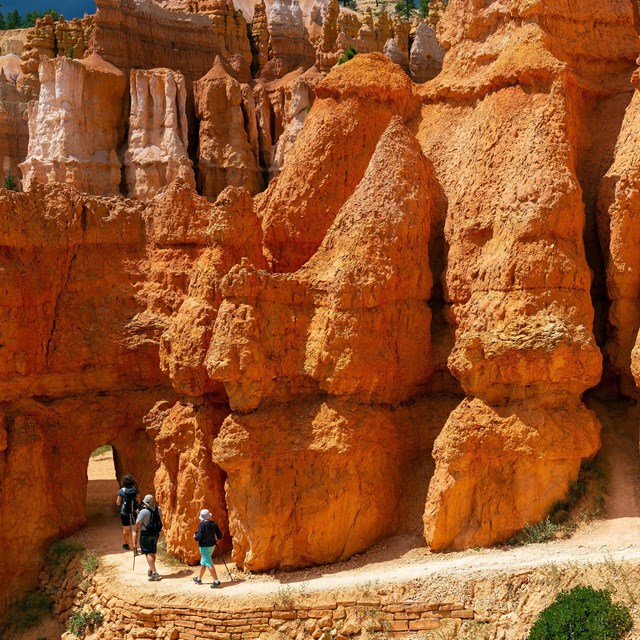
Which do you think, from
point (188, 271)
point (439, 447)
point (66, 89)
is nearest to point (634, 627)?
point (439, 447)

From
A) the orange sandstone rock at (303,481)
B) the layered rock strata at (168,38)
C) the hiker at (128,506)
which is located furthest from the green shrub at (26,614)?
the layered rock strata at (168,38)

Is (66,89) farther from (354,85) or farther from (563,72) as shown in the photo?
(563,72)

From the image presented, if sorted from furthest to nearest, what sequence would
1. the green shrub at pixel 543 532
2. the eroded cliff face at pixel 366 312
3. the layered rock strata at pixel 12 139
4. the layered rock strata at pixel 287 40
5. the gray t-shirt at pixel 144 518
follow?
the layered rock strata at pixel 287 40
the layered rock strata at pixel 12 139
the gray t-shirt at pixel 144 518
the eroded cliff face at pixel 366 312
the green shrub at pixel 543 532

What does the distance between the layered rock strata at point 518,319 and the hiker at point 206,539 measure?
3.49m

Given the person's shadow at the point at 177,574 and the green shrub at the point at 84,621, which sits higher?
the person's shadow at the point at 177,574

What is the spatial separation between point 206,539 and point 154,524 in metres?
1.44

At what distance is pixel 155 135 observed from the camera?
41.3 metres

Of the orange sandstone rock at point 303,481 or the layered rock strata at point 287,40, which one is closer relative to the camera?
the orange sandstone rock at point 303,481

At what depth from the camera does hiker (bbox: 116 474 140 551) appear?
17.4 m

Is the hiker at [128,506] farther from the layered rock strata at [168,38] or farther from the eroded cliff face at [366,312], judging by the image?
the layered rock strata at [168,38]

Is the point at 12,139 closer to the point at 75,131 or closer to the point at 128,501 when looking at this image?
the point at 75,131

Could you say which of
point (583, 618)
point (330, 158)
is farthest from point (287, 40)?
point (583, 618)

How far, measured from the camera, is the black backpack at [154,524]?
15.7 meters

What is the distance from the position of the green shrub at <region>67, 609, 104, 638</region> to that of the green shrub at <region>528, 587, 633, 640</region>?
7.70 metres
